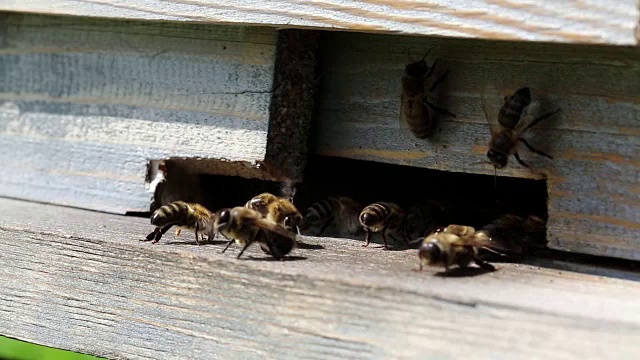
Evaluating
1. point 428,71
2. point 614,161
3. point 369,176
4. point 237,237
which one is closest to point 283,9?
point 428,71

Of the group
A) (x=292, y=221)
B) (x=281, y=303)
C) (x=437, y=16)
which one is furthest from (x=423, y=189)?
(x=281, y=303)

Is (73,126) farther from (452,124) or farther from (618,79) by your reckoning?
(618,79)

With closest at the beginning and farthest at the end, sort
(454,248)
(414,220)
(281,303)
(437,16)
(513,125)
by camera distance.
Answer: (281,303) → (437,16) → (454,248) → (513,125) → (414,220)

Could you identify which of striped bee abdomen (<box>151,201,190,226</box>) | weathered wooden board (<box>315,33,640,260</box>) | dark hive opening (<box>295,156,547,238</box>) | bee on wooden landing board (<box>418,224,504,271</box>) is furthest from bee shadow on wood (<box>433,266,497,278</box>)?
striped bee abdomen (<box>151,201,190,226</box>)

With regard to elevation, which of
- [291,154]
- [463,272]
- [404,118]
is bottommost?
[463,272]

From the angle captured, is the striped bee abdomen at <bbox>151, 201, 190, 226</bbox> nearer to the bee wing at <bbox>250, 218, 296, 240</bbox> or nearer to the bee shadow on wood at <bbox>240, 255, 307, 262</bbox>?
the bee wing at <bbox>250, 218, 296, 240</bbox>

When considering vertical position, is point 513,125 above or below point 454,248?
above

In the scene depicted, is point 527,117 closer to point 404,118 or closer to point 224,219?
point 404,118
